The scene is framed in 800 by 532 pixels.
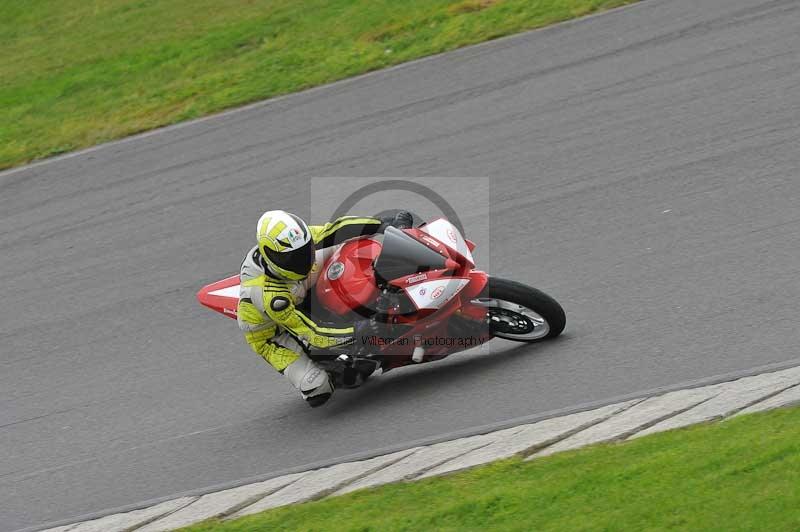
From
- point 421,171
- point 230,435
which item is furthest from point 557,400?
point 421,171

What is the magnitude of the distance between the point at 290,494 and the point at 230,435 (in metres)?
1.18

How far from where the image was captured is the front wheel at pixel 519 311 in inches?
284

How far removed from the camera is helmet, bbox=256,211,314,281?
6.90 metres

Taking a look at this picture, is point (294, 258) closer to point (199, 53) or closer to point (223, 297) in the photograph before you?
point (223, 297)

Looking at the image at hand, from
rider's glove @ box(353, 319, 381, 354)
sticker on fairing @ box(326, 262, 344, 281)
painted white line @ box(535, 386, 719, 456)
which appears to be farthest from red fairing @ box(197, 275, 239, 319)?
painted white line @ box(535, 386, 719, 456)

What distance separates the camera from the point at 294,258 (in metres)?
6.98

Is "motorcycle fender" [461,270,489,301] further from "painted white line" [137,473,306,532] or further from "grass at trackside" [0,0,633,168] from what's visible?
"grass at trackside" [0,0,633,168]

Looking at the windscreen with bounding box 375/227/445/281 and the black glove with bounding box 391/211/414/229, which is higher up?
the black glove with bounding box 391/211/414/229

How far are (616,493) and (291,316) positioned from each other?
2656 millimetres

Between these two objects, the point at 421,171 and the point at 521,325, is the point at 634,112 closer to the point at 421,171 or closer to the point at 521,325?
the point at 421,171

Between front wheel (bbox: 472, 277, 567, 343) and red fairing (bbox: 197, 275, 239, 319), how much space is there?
1.73 m

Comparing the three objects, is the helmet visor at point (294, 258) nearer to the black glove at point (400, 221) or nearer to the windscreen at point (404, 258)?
the windscreen at point (404, 258)

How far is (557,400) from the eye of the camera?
694 centimetres

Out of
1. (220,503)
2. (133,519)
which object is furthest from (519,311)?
(133,519)
